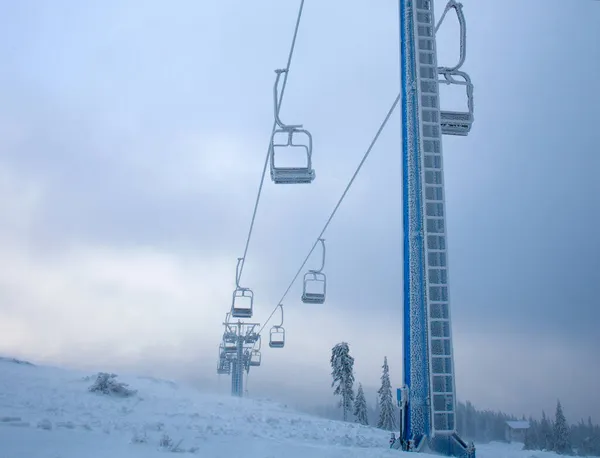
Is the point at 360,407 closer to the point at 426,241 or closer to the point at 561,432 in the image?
the point at 561,432

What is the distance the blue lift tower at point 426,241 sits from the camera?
29.2ft

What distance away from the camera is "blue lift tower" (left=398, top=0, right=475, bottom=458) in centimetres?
891

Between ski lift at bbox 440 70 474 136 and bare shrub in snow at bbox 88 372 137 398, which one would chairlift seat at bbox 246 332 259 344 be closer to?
bare shrub in snow at bbox 88 372 137 398

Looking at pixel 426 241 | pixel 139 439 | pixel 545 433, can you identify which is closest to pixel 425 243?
pixel 426 241

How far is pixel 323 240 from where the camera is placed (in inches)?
659

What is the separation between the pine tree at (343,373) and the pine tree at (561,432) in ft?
67.0

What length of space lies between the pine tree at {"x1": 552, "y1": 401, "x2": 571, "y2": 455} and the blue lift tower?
52.5 m

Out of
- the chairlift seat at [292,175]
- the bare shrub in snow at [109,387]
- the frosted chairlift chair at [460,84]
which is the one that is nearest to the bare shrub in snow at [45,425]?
the chairlift seat at [292,175]

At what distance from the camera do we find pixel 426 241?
30.2 feet

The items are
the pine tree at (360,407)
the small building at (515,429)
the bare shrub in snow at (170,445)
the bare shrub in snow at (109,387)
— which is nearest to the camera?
the bare shrub in snow at (170,445)

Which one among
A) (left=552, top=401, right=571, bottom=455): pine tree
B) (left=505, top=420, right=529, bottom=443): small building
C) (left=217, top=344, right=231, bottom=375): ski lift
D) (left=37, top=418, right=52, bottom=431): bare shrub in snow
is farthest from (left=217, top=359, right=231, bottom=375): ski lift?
(left=37, top=418, right=52, bottom=431): bare shrub in snow

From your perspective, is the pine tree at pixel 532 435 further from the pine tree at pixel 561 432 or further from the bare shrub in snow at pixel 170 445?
the bare shrub in snow at pixel 170 445

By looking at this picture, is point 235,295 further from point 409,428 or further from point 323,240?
point 409,428

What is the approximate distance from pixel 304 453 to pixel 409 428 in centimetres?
286
